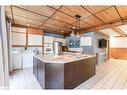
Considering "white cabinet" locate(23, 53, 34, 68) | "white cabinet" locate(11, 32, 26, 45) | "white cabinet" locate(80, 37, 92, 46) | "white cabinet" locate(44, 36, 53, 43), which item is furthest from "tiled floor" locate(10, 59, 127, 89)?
"white cabinet" locate(44, 36, 53, 43)

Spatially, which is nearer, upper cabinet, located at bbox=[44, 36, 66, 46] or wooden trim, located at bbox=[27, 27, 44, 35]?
wooden trim, located at bbox=[27, 27, 44, 35]

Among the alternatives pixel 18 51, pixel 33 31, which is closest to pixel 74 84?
pixel 18 51

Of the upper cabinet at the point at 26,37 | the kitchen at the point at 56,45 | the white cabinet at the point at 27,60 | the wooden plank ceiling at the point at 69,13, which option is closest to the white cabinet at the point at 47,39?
the kitchen at the point at 56,45

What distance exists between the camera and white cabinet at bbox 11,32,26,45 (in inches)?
188

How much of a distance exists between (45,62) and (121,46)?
29.9 ft

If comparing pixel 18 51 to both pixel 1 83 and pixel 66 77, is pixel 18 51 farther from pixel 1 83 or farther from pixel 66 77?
pixel 1 83

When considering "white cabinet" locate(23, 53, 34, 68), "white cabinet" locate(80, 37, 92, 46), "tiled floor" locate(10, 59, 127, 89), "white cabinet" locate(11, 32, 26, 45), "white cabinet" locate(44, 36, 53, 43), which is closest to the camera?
"tiled floor" locate(10, 59, 127, 89)

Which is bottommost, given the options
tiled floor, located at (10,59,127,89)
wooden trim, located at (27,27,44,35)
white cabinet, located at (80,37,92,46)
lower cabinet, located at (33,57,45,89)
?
tiled floor, located at (10,59,127,89)

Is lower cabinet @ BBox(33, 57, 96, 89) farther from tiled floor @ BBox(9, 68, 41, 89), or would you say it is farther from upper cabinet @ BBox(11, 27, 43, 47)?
upper cabinet @ BBox(11, 27, 43, 47)

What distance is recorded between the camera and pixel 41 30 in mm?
5949

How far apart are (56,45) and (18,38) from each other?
277cm

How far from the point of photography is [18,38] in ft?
16.3

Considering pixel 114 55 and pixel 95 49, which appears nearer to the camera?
pixel 95 49

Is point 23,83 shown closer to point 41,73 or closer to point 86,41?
point 41,73
